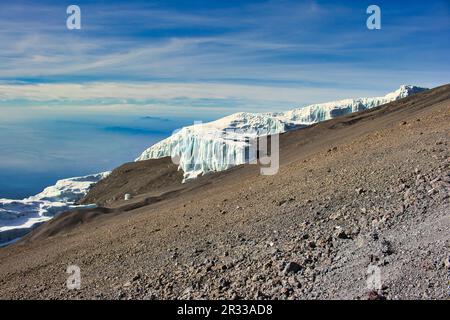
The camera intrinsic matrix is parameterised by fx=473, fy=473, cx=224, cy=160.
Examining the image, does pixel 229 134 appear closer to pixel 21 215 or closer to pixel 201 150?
pixel 201 150

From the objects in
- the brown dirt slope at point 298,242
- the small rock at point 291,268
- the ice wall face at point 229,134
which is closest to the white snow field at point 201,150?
the ice wall face at point 229,134

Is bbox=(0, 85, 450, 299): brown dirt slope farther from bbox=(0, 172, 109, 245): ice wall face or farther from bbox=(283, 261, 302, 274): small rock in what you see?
bbox=(0, 172, 109, 245): ice wall face

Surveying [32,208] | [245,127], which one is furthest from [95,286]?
[245,127]

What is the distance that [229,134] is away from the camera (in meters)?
68.7

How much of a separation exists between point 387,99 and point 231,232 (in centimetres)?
9414

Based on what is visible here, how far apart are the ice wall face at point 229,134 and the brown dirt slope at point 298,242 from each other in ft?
122

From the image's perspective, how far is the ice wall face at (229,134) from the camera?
2311 inches

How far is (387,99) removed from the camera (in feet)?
322

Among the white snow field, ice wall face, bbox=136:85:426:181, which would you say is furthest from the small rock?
ice wall face, bbox=136:85:426:181

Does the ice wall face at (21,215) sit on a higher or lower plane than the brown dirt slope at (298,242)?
lower

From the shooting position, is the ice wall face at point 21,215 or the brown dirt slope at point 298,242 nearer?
the brown dirt slope at point 298,242

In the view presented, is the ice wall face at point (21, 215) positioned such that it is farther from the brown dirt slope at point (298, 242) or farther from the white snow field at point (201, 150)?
the brown dirt slope at point (298, 242)

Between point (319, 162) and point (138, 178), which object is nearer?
point (319, 162)
